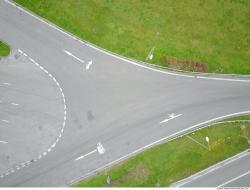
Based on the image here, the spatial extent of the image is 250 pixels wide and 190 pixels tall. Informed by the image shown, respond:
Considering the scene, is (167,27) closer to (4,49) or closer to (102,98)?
(102,98)

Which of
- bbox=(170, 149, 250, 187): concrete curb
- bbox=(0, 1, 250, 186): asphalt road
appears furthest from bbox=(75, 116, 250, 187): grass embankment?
bbox=(0, 1, 250, 186): asphalt road

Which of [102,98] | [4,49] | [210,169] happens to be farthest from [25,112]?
[210,169]

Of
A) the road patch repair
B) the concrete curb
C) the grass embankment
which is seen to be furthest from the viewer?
the concrete curb

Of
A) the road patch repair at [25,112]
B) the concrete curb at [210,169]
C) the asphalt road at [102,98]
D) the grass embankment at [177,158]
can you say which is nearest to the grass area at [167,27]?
the asphalt road at [102,98]

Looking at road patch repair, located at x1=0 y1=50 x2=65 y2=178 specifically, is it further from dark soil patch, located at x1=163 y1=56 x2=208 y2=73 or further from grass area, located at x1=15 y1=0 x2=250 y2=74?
dark soil patch, located at x1=163 y1=56 x2=208 y2=73

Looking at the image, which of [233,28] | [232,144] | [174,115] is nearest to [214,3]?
[233,28]

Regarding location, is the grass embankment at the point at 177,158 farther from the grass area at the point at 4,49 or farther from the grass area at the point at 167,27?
the grass area at the point at 4,49

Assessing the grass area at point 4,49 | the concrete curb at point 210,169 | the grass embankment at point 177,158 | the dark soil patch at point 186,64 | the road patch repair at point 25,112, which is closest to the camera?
the road patch repair at point 25,112
